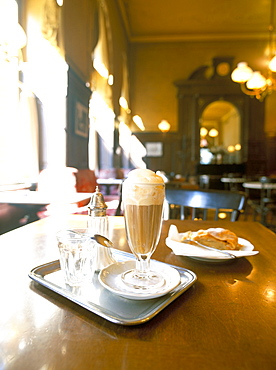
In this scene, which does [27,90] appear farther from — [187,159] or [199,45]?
[199,45]

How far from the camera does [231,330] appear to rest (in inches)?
15.8

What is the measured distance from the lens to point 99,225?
663mm

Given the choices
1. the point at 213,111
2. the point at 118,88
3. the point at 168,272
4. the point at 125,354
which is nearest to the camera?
the point at 125,354

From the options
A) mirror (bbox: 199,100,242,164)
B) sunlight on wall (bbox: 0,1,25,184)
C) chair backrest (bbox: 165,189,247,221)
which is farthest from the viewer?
mirror (bbox: 199,100,242,164)

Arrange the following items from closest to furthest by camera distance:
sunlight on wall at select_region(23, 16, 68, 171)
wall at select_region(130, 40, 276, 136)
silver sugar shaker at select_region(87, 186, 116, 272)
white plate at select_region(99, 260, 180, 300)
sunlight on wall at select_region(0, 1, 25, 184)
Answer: white plate at select_region(99, 260, 180, 300) → silver sugar shaker at select_region(87, 186, 116, 272) → sunlight on wall at select_region(0, 1, 25, 184) → sunlight on wall at select_region(23, 16, 68, 171) → wall at select_region(130, 40, 276, 136)

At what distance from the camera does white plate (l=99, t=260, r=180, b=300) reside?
1.56ft

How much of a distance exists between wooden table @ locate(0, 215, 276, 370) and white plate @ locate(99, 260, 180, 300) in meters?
0.03

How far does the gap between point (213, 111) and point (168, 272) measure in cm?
1349

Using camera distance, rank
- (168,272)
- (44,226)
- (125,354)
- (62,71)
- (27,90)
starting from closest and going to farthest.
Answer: (125,354) → (168,272) → (44,226) → (27,90) → (62,71)

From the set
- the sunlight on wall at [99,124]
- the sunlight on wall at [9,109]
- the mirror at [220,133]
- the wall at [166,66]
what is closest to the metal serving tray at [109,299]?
the sunlight on wall at [9,109]

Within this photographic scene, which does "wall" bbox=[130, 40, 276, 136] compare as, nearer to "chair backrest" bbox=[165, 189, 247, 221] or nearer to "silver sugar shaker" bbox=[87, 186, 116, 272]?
"chair backrest" bbox=[165, 189, 247, 221]

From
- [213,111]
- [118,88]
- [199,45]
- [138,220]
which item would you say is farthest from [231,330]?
[213,111]

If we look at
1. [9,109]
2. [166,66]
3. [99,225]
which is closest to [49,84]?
[9,109]

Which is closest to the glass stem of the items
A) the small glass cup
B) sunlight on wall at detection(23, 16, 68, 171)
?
the small glass cup
